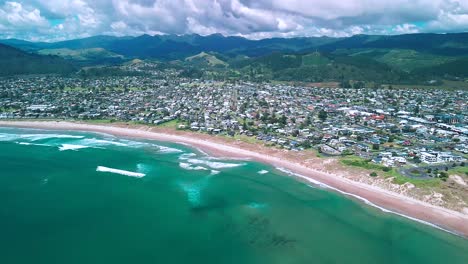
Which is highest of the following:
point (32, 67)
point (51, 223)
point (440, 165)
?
point (32, 67)

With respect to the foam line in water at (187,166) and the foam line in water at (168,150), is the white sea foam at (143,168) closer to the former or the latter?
the foam line in water at (187,166)

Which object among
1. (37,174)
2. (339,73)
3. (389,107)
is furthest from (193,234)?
(339,73)

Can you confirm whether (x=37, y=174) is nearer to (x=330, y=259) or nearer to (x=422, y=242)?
(x=330, y=259)

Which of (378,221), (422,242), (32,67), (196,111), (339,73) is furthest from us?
(32,67)

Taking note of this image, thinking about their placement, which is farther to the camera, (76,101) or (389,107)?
(76,101)

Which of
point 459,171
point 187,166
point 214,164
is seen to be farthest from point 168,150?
point 459,171

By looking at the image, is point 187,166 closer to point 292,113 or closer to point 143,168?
point 143,168

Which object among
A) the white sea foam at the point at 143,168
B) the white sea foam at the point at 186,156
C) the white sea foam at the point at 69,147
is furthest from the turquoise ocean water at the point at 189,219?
the white sea foam at the point at 69,147
